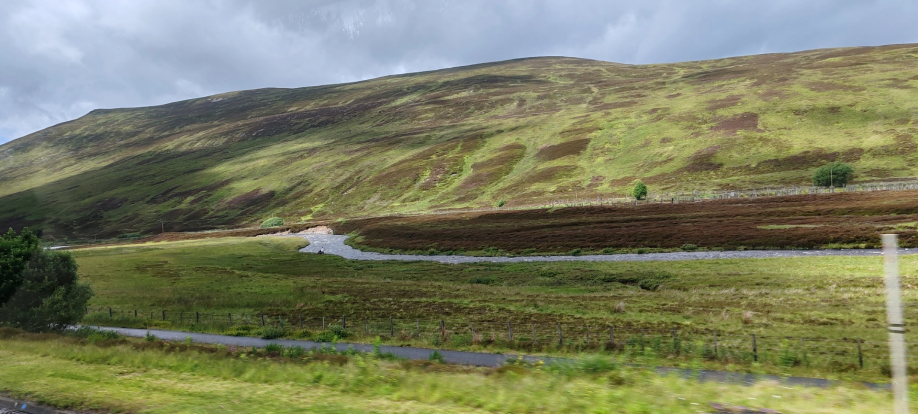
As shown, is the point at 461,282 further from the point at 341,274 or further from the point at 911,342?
the point at 911,342

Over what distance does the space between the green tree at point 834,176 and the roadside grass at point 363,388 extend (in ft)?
432

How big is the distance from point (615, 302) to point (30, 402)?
4073 centimetres

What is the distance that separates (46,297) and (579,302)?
41.8 metres

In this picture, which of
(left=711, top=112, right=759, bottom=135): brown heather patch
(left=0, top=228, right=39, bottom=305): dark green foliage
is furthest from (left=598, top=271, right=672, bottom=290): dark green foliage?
(left=711, top=112, right=759, bottom=135): brown heather patch

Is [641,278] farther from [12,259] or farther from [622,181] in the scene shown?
[622,181]

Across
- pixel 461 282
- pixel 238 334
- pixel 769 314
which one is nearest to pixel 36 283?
pixel 238 334

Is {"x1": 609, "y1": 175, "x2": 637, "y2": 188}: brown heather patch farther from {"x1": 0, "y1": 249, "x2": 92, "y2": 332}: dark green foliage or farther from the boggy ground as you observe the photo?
{"x1": 0, "y1": 249, "x2": 92, "y2": 332}: dark green foliage

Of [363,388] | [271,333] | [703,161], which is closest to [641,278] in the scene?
[271,333]

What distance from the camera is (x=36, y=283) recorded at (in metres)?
33.8

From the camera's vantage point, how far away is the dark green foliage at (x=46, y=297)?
32812mm

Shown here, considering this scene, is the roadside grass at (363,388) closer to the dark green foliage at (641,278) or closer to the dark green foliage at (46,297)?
the dark green foliage at (46,297)

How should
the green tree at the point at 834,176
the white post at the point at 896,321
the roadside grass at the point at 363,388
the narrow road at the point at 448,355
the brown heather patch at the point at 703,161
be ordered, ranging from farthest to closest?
the brown heather patch at the point at 703,161 < the green tree at the point at 834,176 < the narrow road at the point at 448,355 < the roadside grass at the point at 363,388 < the white post at the point at 896,321

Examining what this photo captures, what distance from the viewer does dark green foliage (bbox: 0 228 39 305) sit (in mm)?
33750

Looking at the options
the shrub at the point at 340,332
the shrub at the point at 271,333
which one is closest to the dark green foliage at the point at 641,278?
the shrub at the point at 340,332
